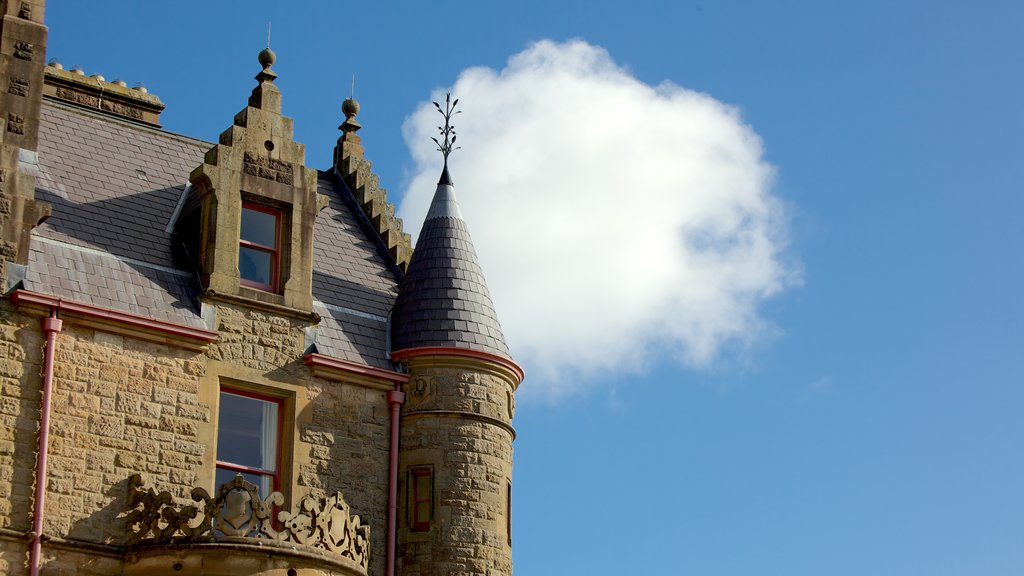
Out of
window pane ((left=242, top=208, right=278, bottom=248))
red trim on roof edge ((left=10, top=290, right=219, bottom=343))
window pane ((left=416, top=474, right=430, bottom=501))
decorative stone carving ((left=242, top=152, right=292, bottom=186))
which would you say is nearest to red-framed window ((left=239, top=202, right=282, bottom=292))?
window pane ((left=242, top=208, right=278, bottom=248))

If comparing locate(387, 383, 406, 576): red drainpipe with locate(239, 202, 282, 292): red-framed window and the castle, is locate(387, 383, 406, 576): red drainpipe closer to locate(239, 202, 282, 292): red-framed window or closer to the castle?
the castle

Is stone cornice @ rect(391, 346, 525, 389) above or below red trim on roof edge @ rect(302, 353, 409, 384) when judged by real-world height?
above

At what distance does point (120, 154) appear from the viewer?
2956cm

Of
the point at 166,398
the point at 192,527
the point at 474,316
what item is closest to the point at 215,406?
the point at 166,398

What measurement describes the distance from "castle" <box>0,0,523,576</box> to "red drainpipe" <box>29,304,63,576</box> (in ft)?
0.10

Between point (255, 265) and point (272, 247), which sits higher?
point (272, 247)

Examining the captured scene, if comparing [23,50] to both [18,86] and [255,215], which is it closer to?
[18,86]

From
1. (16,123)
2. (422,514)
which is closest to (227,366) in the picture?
(422,514)

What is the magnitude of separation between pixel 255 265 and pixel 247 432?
2.76m

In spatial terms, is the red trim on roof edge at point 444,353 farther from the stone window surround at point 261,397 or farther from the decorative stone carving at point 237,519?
the decorative stone carving at point 237,519

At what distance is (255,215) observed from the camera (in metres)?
28.0

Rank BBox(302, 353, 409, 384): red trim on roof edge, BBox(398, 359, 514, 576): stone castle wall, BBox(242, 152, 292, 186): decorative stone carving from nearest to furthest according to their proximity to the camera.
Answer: BBox(398, 359, 514, 576): stone castle wall
BBox(302, 353, 409, 384): red trim on roof edge
BBox(242, 152, 292, 186): decorative stone carving

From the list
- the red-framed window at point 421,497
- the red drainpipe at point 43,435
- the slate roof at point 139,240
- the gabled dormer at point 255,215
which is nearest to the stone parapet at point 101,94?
the slate roof at point 139,240

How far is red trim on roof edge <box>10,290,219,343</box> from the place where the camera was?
2455cm
